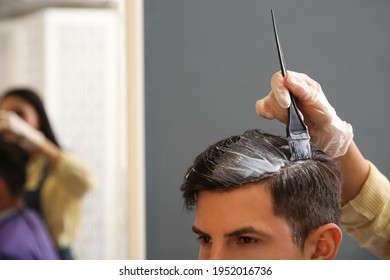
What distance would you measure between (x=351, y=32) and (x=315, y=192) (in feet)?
1.17

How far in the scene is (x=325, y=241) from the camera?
1207mm

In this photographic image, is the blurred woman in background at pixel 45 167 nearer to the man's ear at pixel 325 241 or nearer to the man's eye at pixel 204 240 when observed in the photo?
the man's eye at pixel 204 240

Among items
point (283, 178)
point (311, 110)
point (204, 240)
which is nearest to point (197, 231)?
point (204, 240)

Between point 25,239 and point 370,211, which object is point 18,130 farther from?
point 370,211

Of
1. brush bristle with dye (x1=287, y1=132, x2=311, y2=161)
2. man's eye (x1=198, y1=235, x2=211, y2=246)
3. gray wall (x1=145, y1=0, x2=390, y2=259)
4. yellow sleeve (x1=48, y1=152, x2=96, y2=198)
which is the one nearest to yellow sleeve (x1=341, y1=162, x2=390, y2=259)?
gray wall (x1=145, y1=0, x2=390, y2=259)

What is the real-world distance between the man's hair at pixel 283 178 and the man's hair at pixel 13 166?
0.35m

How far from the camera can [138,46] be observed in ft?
4.30

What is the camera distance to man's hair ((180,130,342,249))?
1.18 m

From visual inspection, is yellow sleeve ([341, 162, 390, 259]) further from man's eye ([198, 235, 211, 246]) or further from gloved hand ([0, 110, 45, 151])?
gloved hand ([0, 110, 45, 151])

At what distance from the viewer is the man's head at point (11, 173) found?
127cm

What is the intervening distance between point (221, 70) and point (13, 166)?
0.46 meters
